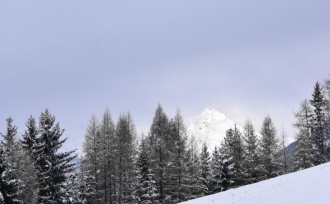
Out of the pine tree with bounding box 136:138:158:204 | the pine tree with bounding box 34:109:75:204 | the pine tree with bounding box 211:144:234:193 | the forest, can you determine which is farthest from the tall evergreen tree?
the pine tree with bounding box 34:109:75:204

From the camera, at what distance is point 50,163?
117 ft

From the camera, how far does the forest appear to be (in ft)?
119

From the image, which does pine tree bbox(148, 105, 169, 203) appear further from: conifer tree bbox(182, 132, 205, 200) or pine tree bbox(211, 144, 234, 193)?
pine tree bbox(211, 144, 234, 193)

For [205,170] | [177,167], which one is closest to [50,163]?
A: [177,167]

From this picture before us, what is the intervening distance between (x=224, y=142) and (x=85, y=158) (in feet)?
66.7

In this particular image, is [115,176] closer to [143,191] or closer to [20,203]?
[143,191]

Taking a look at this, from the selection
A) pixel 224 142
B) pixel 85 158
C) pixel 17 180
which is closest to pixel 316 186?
pixel 17 180

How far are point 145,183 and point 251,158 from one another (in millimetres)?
17381

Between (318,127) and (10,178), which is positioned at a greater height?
(318,127)

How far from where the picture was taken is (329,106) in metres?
43.3

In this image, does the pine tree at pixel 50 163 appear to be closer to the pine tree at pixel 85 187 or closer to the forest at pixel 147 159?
the forest at pixel 147 159

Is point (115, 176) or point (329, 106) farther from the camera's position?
point (115, 176)

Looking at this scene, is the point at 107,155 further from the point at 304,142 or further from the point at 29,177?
the point at 304,142

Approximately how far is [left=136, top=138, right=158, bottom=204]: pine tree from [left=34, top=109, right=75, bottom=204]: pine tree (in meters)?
9.28
